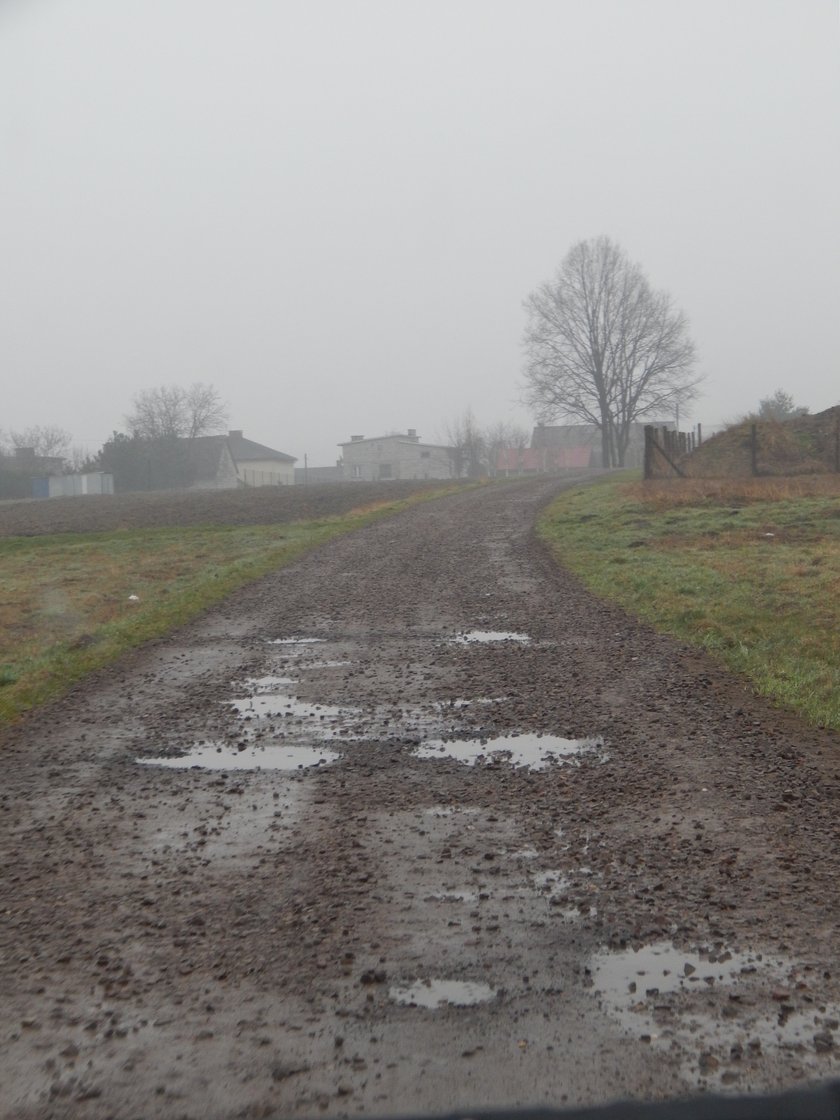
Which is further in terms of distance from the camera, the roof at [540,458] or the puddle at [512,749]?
the roof at [540,458]

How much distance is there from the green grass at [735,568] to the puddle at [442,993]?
4.27 m

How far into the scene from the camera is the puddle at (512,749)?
6.79 metres

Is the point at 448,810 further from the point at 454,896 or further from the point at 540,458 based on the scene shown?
the point at 540,458

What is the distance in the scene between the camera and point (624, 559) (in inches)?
690

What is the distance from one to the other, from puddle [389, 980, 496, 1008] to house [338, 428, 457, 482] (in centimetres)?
10893

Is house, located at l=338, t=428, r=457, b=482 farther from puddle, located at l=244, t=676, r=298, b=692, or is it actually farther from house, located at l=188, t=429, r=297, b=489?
puddle, located at l=244, t=676, r=298, b=692

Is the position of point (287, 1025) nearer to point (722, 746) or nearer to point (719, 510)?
point (722, 746)

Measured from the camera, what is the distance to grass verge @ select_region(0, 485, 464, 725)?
10727 millimetres

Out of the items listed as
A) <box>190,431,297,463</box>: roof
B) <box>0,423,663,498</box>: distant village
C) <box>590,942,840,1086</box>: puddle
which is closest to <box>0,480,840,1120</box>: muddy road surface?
<box>590,942,840,1086</box>: puddle

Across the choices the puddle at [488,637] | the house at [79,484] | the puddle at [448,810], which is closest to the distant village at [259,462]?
the house at [79,484]

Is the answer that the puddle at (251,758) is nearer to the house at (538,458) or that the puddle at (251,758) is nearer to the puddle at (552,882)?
the puddle at (552,882)

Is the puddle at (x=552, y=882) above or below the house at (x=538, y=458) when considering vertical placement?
below

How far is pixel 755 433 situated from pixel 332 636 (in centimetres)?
2343

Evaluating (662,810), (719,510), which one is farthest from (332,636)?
(719,510)
